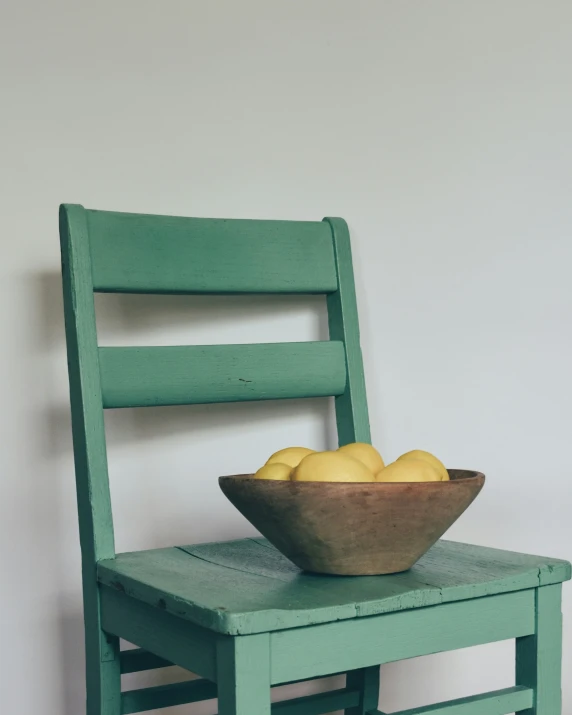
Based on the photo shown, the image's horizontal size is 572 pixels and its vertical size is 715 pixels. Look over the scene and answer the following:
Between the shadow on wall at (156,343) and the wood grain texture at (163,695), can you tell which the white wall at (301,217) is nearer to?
the shadow on wall at (156,343)

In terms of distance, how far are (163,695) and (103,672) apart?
12 cm

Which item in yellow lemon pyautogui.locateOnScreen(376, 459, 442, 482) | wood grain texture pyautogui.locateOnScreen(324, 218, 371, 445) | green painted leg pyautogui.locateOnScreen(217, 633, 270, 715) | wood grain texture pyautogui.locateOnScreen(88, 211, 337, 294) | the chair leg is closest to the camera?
green painted leg pyautogui.locateOnScreen(217, 633, 270, 715)

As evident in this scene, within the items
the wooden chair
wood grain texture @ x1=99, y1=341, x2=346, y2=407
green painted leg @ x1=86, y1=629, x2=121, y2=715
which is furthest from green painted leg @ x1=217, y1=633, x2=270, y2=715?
wood grain texture @ x1=99, y1=341, x2=346, y2=407

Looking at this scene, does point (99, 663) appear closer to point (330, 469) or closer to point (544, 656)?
point (330, 469)

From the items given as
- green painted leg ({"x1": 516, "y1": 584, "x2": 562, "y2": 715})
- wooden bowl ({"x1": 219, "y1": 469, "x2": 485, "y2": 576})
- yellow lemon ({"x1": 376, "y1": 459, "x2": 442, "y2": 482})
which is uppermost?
yellow lemon ({"x1": 376, "y1": 459, "x2": 442, "y2": 482})

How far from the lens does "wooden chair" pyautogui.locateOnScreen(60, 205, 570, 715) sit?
0.83m

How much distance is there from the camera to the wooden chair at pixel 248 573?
832 millimetres

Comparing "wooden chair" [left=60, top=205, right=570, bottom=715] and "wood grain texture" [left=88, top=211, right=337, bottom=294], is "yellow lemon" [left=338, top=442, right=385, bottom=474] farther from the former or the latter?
"wood grain texture" [left=88, top=211, right=337, bottom=294]

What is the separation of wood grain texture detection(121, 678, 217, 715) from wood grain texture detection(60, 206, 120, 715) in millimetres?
46

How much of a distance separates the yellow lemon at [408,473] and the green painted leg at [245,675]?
0.63 ft

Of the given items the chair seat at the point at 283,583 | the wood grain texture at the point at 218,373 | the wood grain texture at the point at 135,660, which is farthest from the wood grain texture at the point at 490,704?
the wood grain texture at the point at 218,373

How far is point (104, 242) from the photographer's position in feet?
3.70

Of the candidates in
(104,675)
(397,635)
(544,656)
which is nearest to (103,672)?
(104,675)

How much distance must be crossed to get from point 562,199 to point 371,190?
0.97ft
